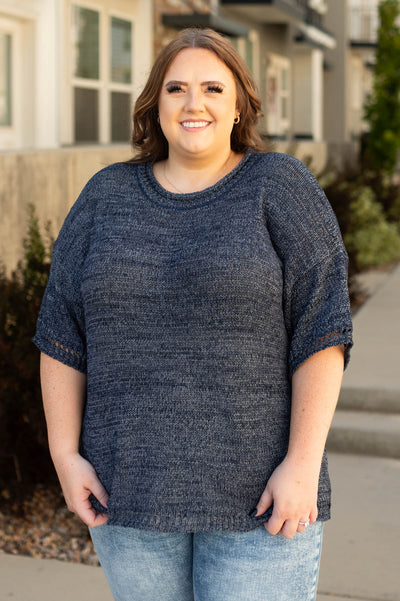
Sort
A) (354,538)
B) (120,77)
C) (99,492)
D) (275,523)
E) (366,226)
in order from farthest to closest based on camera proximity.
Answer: (366,226) < (120,77) < (354,538) < (99,492) < (275,523)

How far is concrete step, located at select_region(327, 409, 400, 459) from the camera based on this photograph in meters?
5.05

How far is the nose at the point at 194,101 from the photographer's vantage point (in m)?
1.88

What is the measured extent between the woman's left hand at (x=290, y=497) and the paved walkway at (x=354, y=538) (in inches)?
71.2

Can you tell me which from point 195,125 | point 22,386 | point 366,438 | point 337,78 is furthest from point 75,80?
point 337,78

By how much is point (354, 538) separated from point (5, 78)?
244 inches

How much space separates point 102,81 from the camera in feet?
33.4

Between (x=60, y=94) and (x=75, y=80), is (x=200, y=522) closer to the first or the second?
(x=60, y=94)

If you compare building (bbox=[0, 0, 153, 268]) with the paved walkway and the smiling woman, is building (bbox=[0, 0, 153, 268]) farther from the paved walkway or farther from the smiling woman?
the smiling woman

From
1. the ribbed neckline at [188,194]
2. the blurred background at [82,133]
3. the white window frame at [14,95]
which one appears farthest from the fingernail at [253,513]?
the white window frame at [14,95]

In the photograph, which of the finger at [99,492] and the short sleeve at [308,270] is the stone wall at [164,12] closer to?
the short sleeve at [308,270]

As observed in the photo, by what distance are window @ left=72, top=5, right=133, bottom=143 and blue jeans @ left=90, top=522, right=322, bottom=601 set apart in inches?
324

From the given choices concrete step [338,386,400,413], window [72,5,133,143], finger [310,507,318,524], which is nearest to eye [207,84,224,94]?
finger [310,507,318,524]

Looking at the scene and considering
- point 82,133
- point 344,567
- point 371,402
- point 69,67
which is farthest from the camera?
point 82,133

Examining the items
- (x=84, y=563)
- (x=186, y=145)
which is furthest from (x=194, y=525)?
(x=84, y=563)
